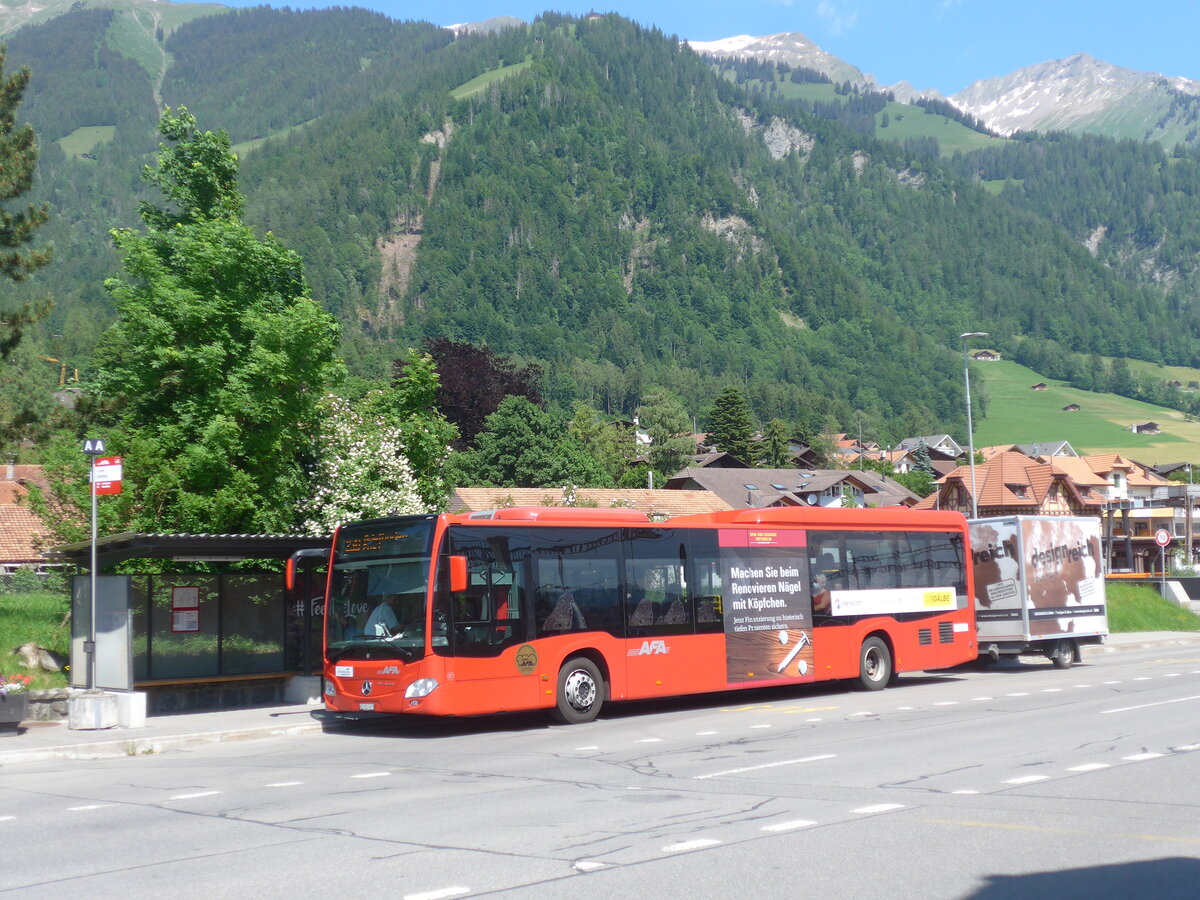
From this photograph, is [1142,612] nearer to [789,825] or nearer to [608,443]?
[789,825]

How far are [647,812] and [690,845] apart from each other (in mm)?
1490

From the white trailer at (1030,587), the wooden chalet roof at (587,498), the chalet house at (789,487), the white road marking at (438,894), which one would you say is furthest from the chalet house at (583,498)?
the white road marking at (438,894)

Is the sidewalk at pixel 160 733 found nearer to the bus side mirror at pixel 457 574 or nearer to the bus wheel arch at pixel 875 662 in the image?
the bus side mirror at pixel 457 574

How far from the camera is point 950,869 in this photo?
25.4 feet

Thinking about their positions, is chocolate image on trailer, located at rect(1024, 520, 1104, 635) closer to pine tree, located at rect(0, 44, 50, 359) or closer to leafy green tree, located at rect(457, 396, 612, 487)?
pine tree, located at rect(0, 44, 50, 359)

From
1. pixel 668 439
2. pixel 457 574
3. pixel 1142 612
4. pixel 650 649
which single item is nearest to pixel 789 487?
pixel 668 439

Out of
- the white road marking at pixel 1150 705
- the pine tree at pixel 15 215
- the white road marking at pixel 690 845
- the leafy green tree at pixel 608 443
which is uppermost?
the leafy green tree at pixel 608 443

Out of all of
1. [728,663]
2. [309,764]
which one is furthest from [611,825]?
[728,663]

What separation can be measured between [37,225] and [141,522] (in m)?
6.25

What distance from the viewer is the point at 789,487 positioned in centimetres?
10862

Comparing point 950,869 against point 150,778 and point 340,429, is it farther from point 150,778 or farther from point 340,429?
point 340,429

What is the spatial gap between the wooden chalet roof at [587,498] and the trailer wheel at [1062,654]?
3740cm

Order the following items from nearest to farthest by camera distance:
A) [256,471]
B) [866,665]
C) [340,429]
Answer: [866,665] → [256,471] → [340,429]

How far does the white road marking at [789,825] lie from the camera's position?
9.14m
